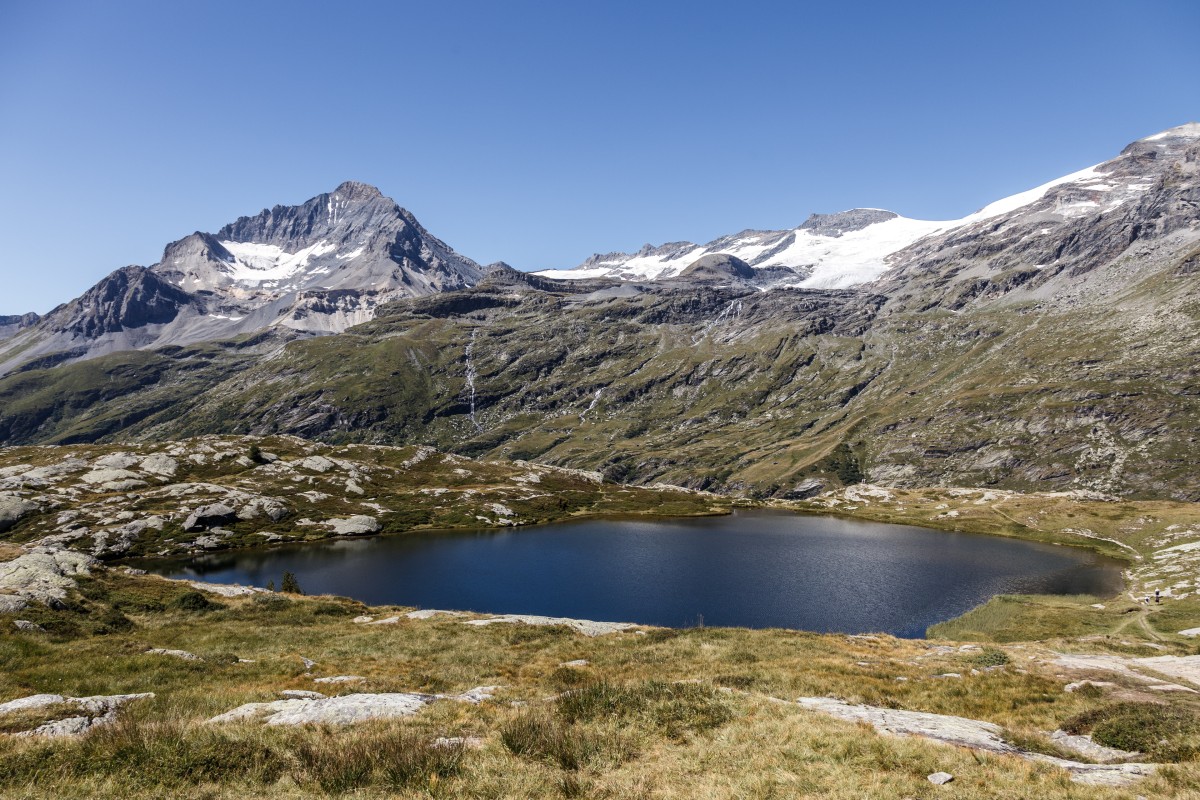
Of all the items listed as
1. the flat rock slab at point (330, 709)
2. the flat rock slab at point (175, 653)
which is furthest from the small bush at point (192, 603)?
the flat rock slab at point (330, 709)

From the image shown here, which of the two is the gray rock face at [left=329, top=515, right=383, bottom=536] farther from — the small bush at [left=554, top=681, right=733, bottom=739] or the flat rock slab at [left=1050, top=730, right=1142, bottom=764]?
the flat rock slab at [left=1050, top=730, right=1142, bottom=764]

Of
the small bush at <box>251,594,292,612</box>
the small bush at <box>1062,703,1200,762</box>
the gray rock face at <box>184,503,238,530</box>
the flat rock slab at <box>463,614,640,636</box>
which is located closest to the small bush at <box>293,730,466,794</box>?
the small bush at <box>1062,703,1200,762</box>

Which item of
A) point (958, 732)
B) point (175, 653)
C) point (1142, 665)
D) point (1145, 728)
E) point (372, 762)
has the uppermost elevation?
point (372, 762)

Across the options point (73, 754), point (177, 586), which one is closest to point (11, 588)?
point (177, 586)

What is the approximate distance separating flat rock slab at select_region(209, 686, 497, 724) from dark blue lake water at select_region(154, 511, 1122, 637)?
56.2m

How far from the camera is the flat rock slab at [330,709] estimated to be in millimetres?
15680

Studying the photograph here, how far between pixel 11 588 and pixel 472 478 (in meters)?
158

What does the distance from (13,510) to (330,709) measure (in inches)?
5667

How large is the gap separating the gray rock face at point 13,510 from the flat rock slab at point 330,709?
138m

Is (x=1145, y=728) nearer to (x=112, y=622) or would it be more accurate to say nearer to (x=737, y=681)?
(x=737, y=681)

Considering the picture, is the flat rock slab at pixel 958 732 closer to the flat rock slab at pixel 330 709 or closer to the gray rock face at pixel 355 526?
the flat rock slab at pixel 330 709

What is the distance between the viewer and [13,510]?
362ft

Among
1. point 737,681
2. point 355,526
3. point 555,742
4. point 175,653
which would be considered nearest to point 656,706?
point 555,742

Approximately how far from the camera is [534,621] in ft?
139
